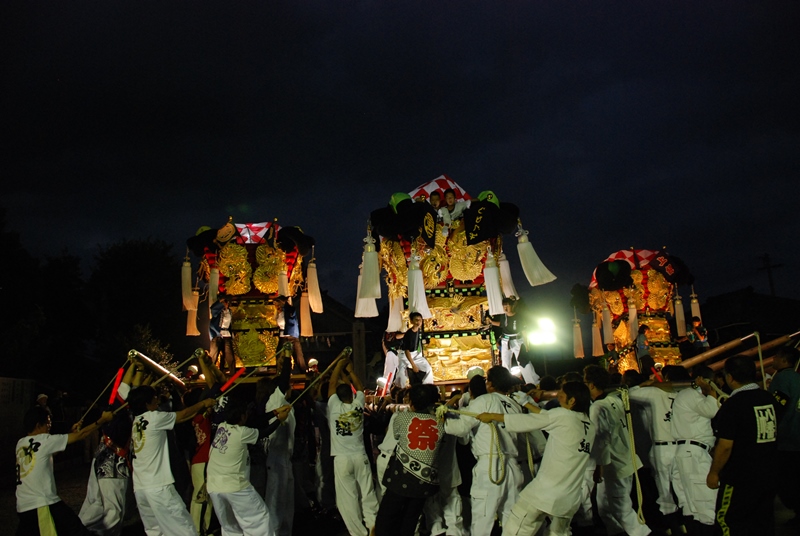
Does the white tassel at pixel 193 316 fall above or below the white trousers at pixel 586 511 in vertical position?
above

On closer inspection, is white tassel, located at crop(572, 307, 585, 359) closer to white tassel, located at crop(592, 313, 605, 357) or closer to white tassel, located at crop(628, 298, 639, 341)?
white tassel, located at crop(592, 313, 605, 357)

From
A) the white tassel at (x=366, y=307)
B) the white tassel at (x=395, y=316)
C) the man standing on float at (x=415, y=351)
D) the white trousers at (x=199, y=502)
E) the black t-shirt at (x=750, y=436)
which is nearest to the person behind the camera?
the black t-shirt at (x=750, y=436)

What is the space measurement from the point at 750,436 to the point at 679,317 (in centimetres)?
1131

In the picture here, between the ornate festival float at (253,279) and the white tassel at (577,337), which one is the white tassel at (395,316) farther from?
the white tassel at (577,337)

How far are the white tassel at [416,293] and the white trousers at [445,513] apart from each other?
3423mm

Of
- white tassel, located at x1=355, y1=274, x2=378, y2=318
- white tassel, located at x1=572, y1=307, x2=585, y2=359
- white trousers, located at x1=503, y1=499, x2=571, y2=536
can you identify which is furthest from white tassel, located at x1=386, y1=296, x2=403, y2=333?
white tassel, located at x1=572, y1=307, x2=585, y2=359

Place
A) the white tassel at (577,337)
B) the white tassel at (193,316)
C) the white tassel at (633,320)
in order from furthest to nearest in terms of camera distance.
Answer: the white tassel at (577,337), the white tassel at (633,320), the white tassel at (193,316)

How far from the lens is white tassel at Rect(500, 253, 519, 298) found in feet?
32.4

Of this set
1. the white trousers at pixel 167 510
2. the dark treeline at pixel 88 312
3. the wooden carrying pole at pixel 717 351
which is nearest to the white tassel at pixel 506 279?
the wooden carrying pole at pixel 717 351

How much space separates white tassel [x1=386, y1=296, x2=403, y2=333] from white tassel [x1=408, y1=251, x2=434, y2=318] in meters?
0.49

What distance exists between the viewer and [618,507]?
19.4 ft

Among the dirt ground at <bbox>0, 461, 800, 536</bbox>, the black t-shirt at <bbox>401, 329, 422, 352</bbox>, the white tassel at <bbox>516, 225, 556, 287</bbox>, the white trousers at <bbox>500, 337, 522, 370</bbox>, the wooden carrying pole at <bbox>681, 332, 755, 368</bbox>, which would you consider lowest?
the dirt ground at <bbox>0, 461, 800, 536</bbox>

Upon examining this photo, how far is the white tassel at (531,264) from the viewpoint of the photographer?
930 centimetres

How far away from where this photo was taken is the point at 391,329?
951 centimetres
